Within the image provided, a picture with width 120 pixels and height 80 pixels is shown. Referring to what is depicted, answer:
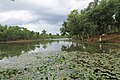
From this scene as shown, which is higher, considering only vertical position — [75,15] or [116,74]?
[75,15]

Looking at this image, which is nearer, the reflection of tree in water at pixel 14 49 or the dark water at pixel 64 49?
the dark water at pixel 64 49

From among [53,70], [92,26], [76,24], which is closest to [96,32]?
[76,24]

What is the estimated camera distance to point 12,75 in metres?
16.2

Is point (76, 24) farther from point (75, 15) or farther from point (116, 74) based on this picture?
point (116, 74)

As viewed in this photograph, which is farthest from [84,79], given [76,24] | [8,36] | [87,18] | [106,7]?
[8,36]

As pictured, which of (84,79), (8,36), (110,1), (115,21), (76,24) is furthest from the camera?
(8,36)

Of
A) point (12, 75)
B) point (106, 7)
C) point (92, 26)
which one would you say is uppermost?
point (106, 7)

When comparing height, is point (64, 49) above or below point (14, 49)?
above

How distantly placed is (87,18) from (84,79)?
187ft

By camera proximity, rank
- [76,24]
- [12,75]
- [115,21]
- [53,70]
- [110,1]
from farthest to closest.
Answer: [76,24] < [115,21] < [110,1] < [53,70] < [12,75]

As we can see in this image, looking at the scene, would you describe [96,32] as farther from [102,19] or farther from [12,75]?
[12,75]

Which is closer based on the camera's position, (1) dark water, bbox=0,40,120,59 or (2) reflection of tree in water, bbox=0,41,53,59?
(1) dark water, bbox=0,40,120,59

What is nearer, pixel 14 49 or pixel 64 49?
pixel 64 49

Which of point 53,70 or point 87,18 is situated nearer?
point 53,70
